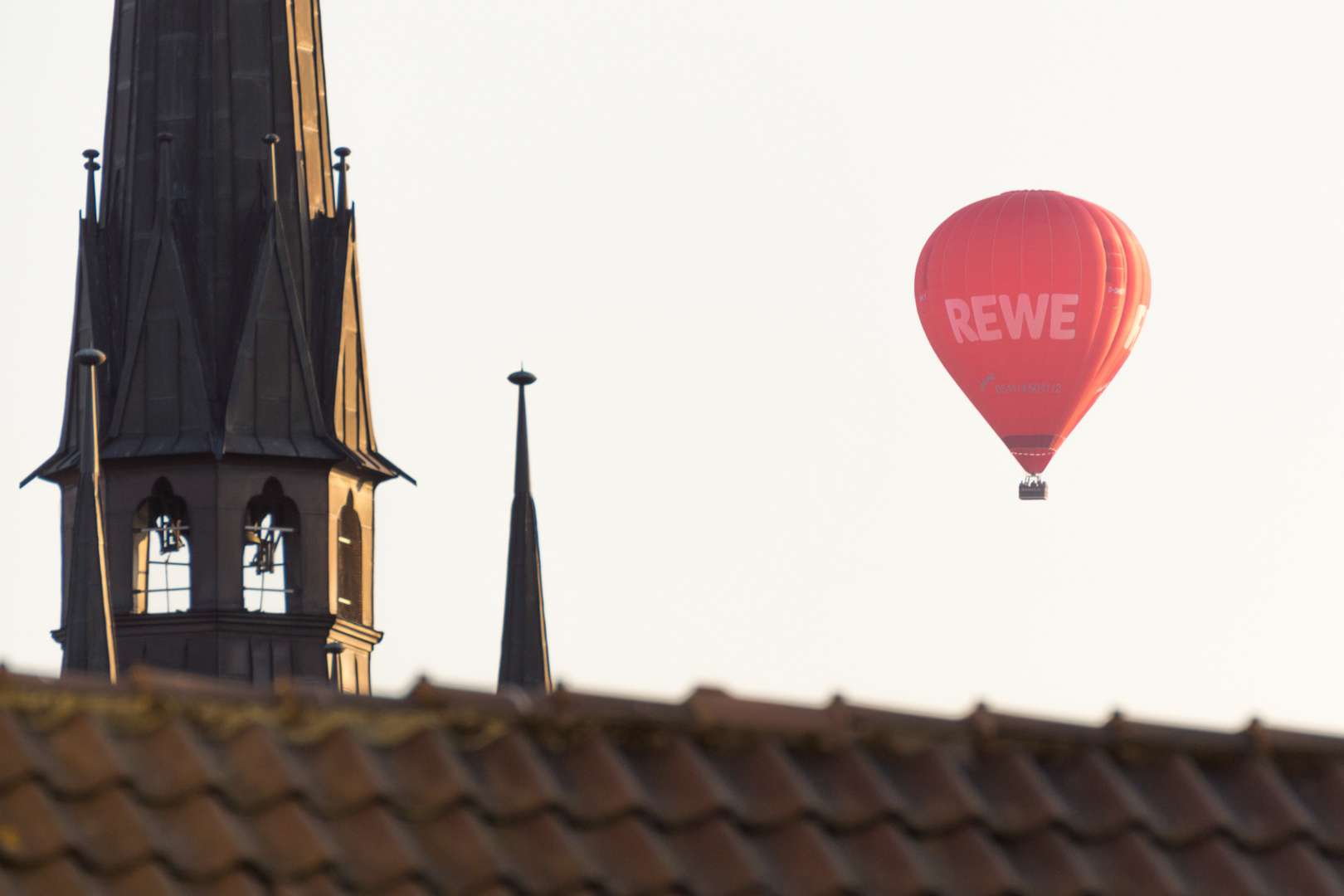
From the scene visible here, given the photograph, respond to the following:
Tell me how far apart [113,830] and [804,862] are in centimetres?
183

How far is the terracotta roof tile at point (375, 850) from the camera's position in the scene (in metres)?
7.50

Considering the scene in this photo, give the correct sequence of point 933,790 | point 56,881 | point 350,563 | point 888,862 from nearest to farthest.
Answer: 1. point 56,881
2. point 888,862
3. point 933,790
4. point 350,563

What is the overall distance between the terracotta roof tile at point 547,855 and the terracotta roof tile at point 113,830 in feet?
3.14

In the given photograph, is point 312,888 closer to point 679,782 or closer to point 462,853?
point 462,853

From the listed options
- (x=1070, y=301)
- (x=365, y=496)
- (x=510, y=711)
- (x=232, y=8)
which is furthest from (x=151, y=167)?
(x=510, y=711)

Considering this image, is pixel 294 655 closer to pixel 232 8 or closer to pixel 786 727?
pixel 232 8

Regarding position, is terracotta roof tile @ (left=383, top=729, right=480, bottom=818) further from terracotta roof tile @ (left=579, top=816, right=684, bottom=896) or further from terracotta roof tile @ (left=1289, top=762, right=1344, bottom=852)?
terracotta roof tile @ (left=1289, top=762, right=1344, bottom=852)

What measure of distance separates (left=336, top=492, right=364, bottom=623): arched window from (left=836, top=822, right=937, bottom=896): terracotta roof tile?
132 feet

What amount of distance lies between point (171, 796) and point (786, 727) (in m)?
1.76

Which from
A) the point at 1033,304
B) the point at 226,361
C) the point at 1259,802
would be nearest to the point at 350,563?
the point at 226,361

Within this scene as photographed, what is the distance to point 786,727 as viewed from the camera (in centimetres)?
819

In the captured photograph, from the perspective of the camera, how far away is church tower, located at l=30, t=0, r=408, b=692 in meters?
47.1

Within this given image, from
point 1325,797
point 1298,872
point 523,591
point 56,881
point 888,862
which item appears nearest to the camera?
point 56,881

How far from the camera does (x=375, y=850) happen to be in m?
7.54
